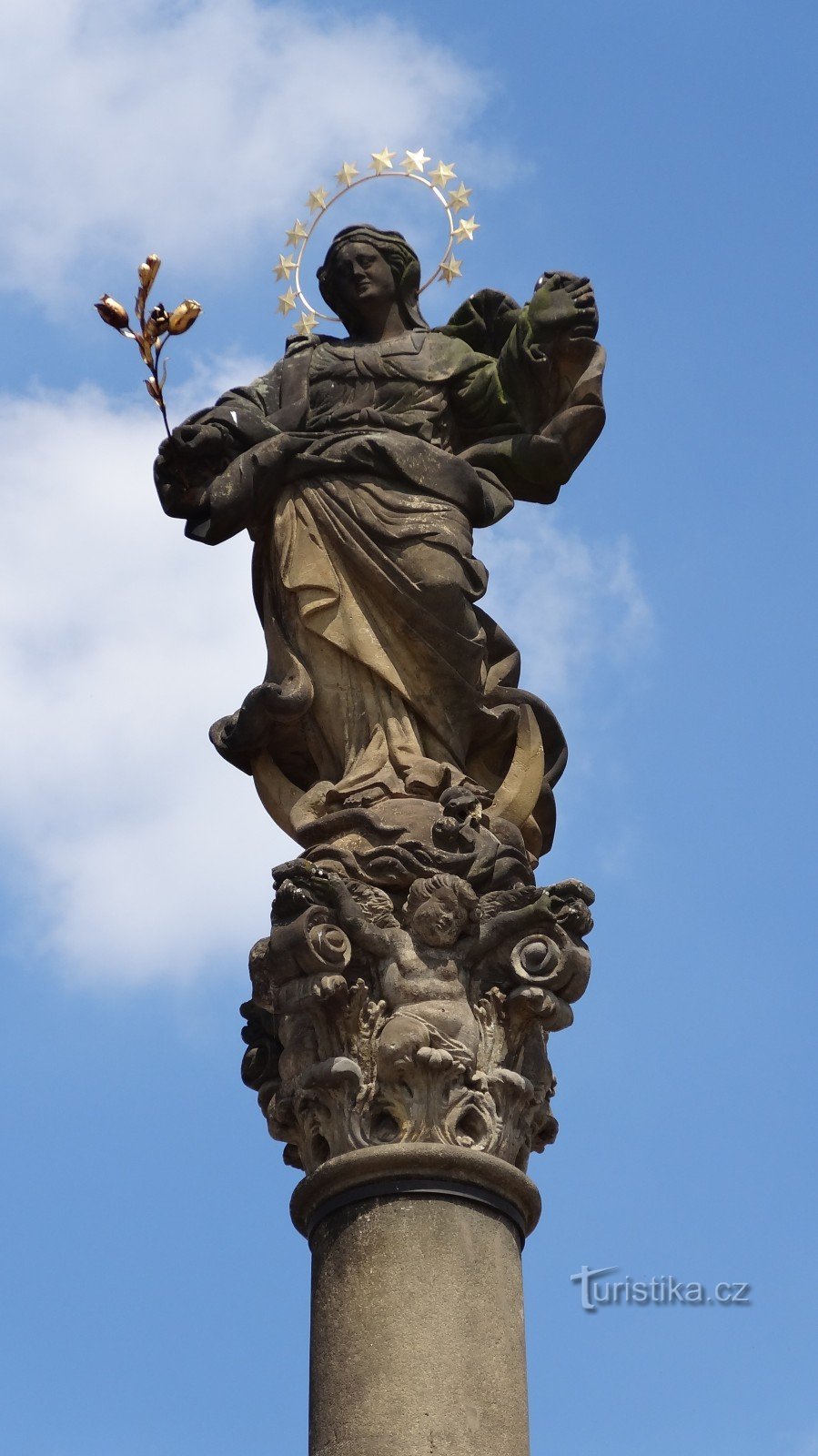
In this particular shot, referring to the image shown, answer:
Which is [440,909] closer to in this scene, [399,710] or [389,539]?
[399,710]

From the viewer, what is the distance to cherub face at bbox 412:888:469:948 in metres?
9.93

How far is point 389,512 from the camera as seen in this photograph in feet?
36.9

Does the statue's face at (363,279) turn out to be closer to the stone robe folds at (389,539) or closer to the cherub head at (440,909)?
the stone robe folds at (389,539)

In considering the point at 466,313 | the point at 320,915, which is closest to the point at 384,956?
the point at 320,915

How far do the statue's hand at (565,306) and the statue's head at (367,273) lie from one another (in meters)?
0.71

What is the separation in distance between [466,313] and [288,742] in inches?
102

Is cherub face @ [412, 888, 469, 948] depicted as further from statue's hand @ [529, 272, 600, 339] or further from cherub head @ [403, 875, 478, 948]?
statue's hand @ [529, 272, 600, 339]

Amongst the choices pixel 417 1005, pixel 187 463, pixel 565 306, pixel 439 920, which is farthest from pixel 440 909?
pixel 565 306

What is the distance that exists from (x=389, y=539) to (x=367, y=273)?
1.80 m

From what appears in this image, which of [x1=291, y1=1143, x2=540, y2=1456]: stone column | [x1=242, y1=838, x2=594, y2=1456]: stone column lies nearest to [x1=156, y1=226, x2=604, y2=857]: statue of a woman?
[x1=242, y1=838, x2=594, y2=1456]: stone column

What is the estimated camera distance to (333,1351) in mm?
9109

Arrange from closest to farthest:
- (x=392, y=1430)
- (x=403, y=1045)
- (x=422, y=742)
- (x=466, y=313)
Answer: (x=392, y=1430) → (x=403, y=1045) → (x=422, y=742) → (x=466, y=313)

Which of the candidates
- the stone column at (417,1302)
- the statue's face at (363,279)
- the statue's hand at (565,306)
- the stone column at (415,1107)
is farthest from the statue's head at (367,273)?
the stone column at (417,1302)

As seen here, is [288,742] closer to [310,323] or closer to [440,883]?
[440,883]
